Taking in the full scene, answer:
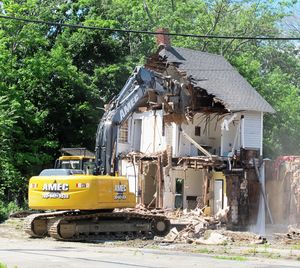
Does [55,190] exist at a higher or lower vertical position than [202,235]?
higher

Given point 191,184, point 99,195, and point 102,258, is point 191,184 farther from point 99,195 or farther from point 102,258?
point 102,258

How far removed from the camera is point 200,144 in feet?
125

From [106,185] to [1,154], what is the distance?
15.2m

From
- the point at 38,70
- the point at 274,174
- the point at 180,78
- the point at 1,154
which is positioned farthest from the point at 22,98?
the point at 274,174

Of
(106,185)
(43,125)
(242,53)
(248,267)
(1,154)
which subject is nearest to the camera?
(248,267)

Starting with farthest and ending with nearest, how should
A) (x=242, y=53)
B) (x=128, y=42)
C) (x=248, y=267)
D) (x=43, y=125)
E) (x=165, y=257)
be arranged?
1. (x=242, y=53)
2. (x=128, y=42)
3. (x=43, y=125)
4. (x=165, y=257)
5. (x=248, y=267)

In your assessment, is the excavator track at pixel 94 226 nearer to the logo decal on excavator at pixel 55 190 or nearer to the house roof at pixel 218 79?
the logo decal on excavator at pixel 55 190

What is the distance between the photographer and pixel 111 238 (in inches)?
875

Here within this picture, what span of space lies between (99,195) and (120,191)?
1.01 m

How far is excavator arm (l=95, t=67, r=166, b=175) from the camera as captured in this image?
20.2 m

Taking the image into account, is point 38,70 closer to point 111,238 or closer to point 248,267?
point 111,238

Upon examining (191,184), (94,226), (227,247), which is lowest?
(227,247)

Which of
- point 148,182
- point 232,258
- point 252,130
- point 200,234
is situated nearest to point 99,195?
point 200,234

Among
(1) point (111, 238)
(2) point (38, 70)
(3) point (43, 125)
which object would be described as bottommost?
(1) point (111, 238)
